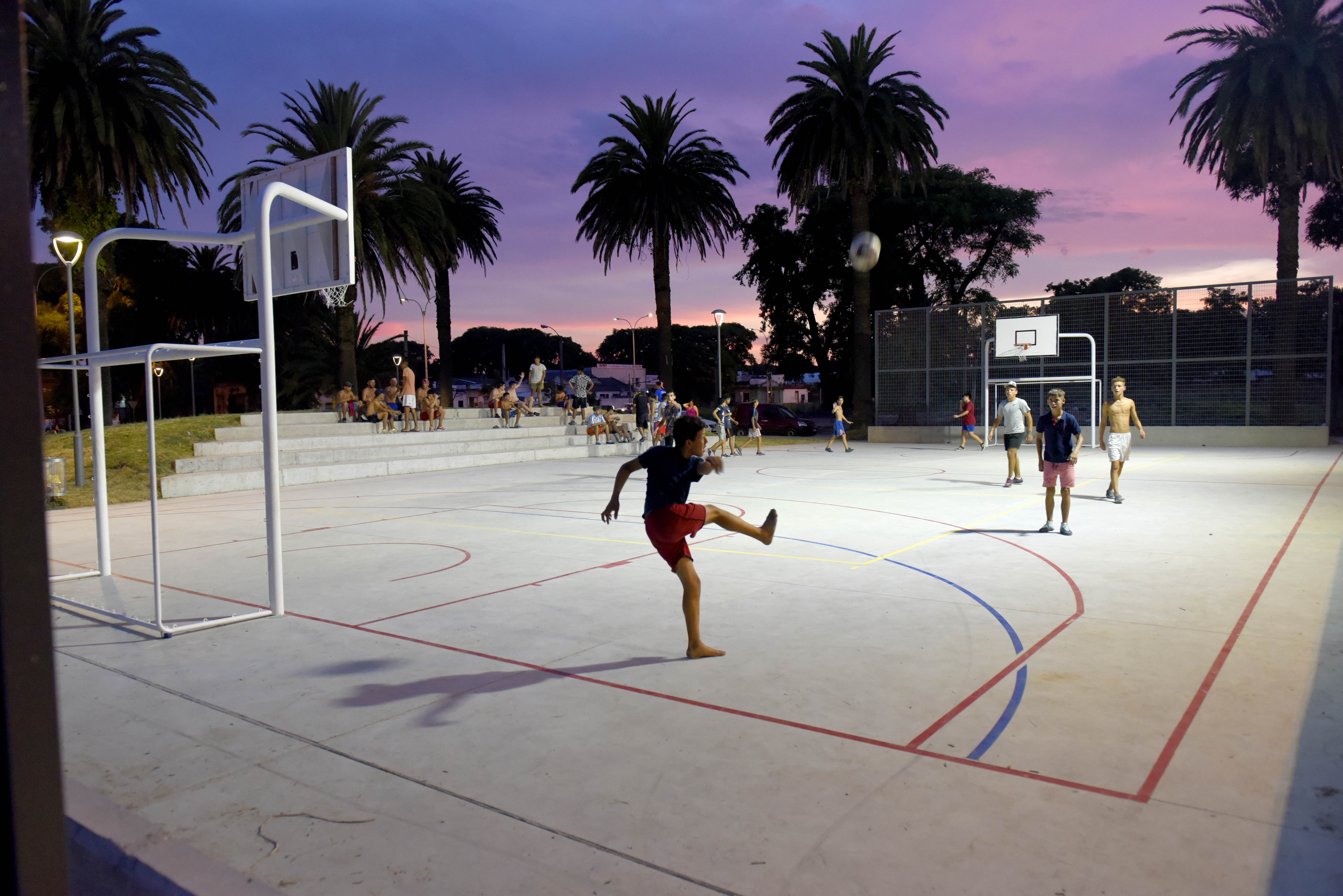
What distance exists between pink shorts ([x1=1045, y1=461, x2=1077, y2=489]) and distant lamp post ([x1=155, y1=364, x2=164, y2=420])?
4544cm

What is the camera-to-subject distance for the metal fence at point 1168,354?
82.2 ft

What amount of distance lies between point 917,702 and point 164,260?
49.2m

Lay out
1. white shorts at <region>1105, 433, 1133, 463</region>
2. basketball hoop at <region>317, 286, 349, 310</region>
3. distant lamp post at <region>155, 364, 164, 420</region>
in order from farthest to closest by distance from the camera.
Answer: distant lamp post at <region>155, 364, 164, 420</region>
basketball hoop at <region>317, 286, 349, 310</region>
white shorts at <region>1105, 433, 1133, 463</region>

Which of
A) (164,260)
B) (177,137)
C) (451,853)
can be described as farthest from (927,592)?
(164,260)

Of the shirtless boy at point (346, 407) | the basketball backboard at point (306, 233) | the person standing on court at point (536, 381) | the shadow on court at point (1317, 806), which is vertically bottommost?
the shadow on court at point (1317, 806)

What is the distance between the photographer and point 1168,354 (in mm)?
26953

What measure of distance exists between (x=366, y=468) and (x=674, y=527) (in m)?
16.3

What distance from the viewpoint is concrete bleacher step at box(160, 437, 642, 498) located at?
16844mm

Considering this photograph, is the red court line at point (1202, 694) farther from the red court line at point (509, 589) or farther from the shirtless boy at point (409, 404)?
the shirtless boy at point (409, 404)

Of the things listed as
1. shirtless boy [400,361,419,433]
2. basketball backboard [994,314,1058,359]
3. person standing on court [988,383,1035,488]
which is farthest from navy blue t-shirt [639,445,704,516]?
basketball backboard [994,314,1058,359]

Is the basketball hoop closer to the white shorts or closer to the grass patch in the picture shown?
the grass patch

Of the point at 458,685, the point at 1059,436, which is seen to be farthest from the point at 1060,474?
the point at 458,685

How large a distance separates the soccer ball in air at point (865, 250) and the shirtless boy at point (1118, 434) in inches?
619

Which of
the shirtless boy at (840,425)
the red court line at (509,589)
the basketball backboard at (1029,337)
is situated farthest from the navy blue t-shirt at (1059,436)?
the basketball backboard at (1029,337)
